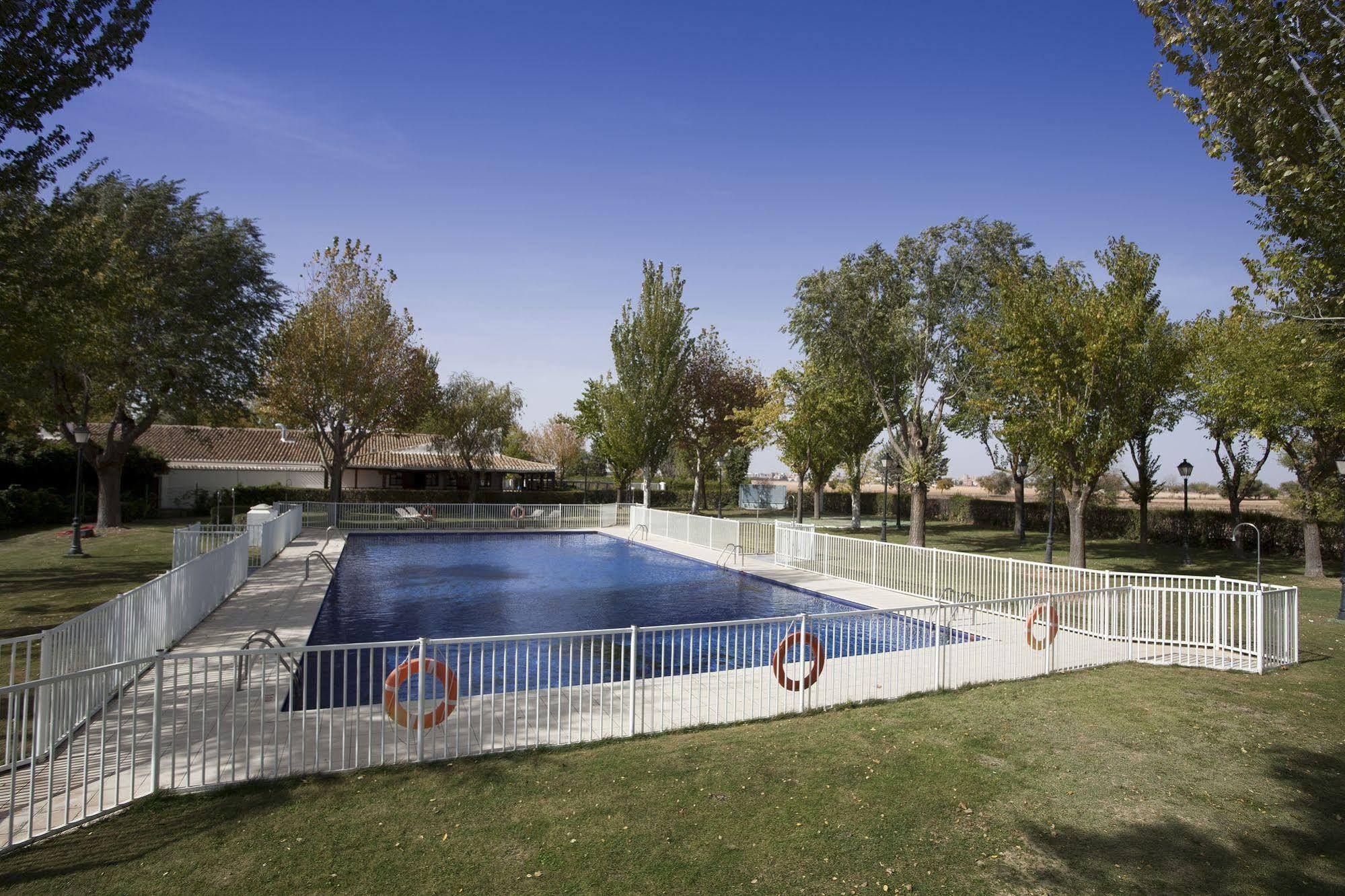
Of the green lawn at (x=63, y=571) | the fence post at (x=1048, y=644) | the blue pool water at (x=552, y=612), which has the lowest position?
the blue pool water at (x=552, y=612)

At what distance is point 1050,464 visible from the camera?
17.1m

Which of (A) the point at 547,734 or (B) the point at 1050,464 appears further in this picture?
(B) the point at 1050,464

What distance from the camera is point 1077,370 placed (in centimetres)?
1644

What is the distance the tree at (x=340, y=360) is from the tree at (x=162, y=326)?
1.73 meters

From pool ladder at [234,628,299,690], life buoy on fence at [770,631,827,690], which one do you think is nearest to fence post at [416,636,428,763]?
pool ladder at [234,628,299,690]

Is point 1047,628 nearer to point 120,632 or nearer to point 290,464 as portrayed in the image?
point 120,632

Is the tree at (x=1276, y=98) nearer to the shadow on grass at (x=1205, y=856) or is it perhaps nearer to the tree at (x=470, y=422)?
the shadow on grass at (x=1205, y=856)

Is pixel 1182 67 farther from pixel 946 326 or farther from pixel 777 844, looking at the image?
pixel 946 326

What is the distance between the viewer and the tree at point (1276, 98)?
7559mm

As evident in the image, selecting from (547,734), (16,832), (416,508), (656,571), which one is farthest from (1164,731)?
(416,508)

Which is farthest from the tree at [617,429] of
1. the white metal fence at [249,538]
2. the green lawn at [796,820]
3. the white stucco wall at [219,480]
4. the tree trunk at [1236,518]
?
the green lawn at [796,820]

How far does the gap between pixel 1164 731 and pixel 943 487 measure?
129 ft

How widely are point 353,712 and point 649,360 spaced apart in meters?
27.3

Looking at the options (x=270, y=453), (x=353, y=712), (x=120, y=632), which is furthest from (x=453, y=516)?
(x=353, y=712)
